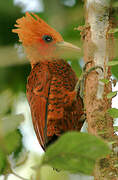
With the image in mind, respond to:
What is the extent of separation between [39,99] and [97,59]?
108 centimetres

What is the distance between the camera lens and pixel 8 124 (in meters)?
0.66

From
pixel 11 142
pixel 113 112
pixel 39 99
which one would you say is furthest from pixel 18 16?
pixel 11 142

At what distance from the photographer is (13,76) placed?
7.75ft

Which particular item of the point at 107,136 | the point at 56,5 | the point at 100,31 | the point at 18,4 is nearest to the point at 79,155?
the point at 107,136

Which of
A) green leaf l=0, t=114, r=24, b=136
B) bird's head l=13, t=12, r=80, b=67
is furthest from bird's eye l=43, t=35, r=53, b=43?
green leaf l=0, t=114, r=24, b=136

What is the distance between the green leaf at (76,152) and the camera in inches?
24.6

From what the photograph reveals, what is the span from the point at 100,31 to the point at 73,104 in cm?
110

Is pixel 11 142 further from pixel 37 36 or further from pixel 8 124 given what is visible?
pixel 37 36

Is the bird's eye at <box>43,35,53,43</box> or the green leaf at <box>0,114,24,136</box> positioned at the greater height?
the green leaf at <box>0,114,24,136</box>

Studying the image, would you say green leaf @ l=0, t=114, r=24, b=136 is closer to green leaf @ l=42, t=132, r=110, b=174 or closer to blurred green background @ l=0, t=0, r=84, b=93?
green leaf @ l=42, t=132, r=110, b=174

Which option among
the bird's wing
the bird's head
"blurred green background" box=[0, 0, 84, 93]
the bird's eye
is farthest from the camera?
the bird's eye

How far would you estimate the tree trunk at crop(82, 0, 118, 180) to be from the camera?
1.90m

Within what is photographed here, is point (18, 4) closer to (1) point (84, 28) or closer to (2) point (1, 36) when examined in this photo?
(2) point (1, 36)

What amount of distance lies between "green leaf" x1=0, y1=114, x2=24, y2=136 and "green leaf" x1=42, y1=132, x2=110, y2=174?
0.09m
